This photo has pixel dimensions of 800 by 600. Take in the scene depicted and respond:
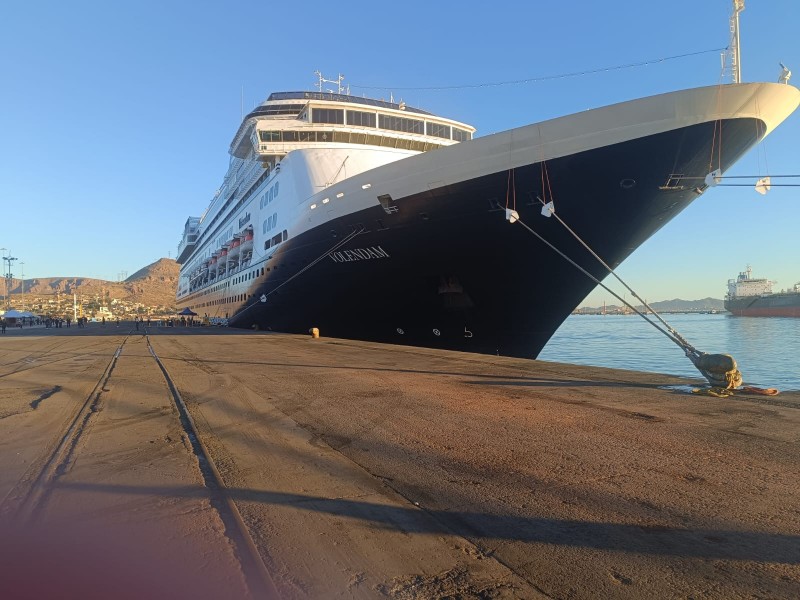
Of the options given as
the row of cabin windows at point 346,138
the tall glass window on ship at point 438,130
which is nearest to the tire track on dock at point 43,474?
the row of cabin windows at point 346,138

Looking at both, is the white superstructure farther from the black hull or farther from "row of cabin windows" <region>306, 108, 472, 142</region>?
the black hull

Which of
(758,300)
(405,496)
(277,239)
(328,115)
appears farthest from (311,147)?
(758,300)

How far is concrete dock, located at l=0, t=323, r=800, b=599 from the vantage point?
2.60 meters

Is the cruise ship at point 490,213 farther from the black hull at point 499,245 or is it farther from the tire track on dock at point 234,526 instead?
the tire track on dock at point 234,526

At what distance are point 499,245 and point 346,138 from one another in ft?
44.7

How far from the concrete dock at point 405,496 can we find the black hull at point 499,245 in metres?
5.23

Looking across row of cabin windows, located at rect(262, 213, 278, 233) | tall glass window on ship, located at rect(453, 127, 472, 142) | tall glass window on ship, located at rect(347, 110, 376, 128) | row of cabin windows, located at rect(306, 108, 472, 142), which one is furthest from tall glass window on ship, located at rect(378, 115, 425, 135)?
row of cabin windows, located at rect(262, 213, 278, 233)

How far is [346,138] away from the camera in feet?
78.1

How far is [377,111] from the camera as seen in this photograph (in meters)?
23.5

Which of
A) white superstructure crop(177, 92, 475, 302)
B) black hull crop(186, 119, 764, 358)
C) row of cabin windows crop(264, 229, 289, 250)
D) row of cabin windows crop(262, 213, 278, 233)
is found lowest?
black hull crop(186, 119, 764, 358)

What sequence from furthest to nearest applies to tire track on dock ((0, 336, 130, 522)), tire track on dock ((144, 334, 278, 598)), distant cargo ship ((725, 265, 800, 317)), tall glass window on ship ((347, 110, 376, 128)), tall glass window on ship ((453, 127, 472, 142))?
1. distant cargo ship ((725, 265, 800, 317))
2. tall glass window on ship ((453, 127, 472, 142))
3. tall glass window on ship ((347, 110, 376, 128))
4. tire track on dock ((0, 336, 130, 522))
5. tire track on dock ((144, 334, 278, 598))

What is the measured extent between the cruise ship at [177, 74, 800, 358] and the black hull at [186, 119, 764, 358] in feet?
0.11

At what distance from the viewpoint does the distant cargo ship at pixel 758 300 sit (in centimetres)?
7094

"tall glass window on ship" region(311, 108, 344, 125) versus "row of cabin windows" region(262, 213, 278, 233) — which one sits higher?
"tall glass window on ship" region(311, 108, 344, 125)
